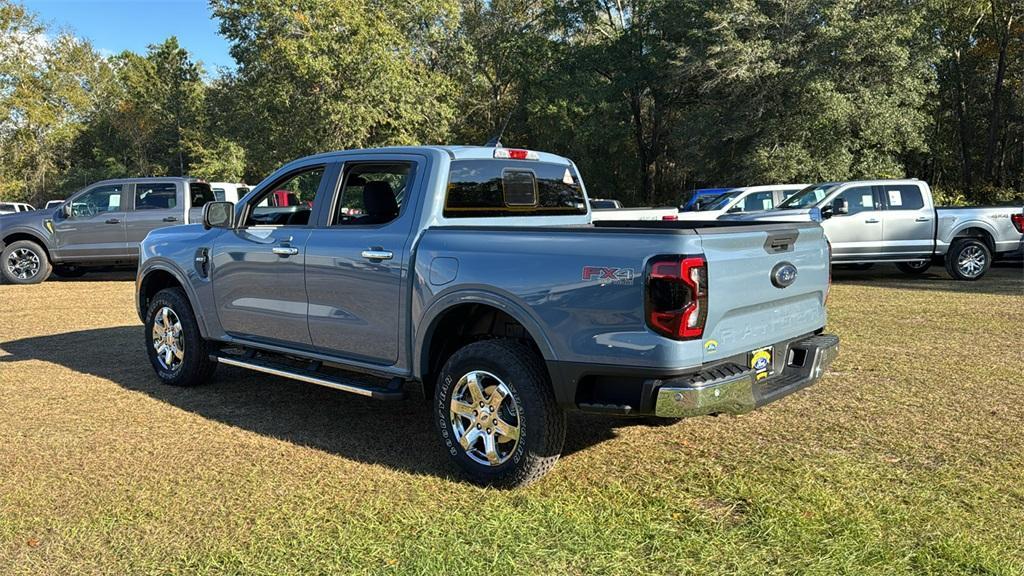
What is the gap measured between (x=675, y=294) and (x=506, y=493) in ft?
4.62

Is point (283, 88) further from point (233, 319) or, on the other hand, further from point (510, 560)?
point (510, 560)

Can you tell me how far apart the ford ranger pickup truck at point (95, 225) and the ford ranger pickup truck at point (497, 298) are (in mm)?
9164

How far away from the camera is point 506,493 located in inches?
160

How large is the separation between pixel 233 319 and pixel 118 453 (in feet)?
4.38

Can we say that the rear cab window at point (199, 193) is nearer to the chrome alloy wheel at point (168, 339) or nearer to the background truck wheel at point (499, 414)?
the chrome alloy wheel at point (168, 339)

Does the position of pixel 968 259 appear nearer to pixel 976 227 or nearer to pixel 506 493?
pixel 976 227

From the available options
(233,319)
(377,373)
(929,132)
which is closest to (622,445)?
(377,373)

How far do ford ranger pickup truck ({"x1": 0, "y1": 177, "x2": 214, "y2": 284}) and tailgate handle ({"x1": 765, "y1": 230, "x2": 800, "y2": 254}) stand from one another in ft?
41.0

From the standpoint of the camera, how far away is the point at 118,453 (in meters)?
4.76

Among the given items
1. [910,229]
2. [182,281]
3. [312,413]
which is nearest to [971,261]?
[910,229]

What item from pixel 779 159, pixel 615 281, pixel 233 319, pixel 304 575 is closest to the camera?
pixel 304 575

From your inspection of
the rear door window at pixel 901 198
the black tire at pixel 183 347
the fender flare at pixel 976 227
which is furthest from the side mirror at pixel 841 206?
Result: the black tire at pixel 183 347

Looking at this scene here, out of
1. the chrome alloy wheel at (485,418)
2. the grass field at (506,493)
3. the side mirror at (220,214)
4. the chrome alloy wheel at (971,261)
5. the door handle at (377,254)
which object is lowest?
the grass field at (506,493)

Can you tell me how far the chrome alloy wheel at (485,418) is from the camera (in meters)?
4.08
